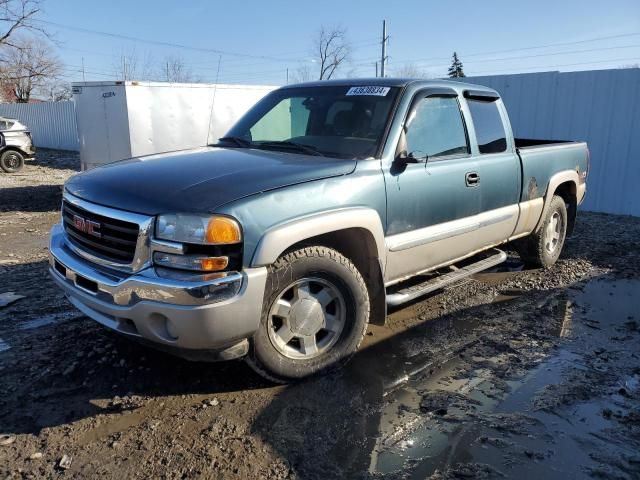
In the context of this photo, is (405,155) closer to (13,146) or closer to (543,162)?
(543,162)

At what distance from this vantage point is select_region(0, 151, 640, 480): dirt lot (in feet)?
8.79

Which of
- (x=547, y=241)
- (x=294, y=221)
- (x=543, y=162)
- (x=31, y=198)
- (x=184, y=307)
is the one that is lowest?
(x=31, y=198)

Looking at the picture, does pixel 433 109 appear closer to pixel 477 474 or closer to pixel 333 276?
pixel 333 276

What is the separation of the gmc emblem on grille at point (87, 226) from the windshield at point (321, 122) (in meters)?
1.46

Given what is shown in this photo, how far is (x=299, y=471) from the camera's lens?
8.54ft

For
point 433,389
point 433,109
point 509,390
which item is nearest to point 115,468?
point 433,389

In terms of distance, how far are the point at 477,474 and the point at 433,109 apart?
2792mm

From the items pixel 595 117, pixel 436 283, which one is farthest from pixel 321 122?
pixel 595 117

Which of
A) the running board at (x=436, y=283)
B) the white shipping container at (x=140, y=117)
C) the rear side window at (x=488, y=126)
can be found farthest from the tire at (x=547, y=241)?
the white shipping container at (x=140, y=117)

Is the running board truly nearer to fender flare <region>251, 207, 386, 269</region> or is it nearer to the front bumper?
fender flare <region>251, 207, 386, 269</region>

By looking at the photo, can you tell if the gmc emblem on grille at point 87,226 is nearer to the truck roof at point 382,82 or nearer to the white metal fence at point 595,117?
the truck roof at point 382,82

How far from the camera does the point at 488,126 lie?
4957mm

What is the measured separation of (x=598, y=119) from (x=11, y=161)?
1677 cm

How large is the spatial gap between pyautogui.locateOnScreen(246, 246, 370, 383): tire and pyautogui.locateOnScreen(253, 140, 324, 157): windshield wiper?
0.86 meters
